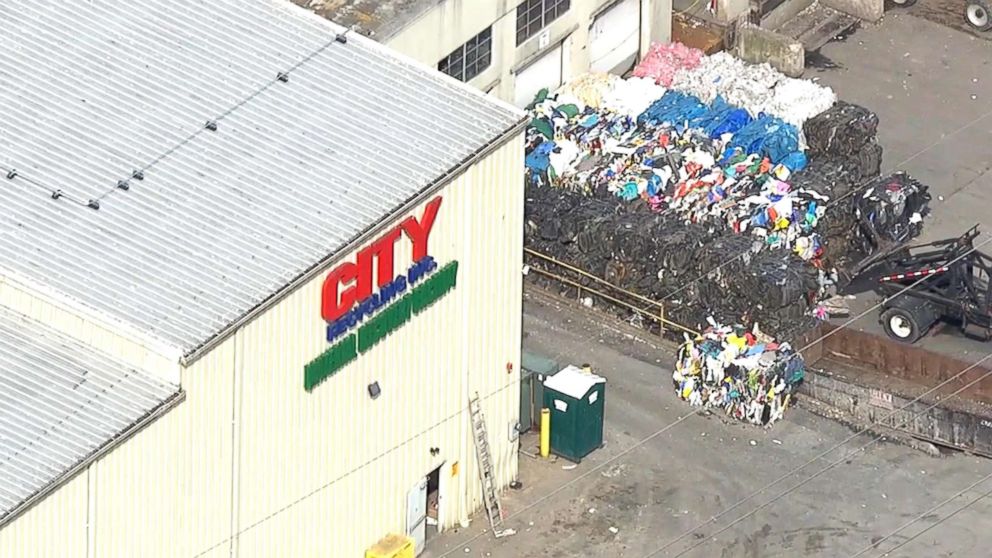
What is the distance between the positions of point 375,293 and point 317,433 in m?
2.19

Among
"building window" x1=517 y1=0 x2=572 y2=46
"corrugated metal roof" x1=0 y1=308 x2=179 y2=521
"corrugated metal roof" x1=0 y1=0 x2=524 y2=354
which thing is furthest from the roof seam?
"building window" x1=517 y1=0 x2=572 y2=46

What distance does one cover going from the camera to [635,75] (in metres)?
57.9

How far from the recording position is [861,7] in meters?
62.6

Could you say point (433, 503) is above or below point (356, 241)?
below

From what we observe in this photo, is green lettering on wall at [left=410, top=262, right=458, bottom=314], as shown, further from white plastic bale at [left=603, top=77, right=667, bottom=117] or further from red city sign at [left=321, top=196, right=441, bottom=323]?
white plastic bale at [left=603, top=77, right=667, bottom=117]

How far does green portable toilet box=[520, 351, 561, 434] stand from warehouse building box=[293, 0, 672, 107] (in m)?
6.65

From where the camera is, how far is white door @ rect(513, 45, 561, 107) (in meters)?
56.1

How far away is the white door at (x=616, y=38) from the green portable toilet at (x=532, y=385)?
10968mm

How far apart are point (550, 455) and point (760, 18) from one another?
16164 millimetres

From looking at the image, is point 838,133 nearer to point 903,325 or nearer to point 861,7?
point 903,325

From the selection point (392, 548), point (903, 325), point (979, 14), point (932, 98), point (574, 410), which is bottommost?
point (392, 548)

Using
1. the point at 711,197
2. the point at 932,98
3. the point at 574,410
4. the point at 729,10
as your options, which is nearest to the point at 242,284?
the point at 574,410

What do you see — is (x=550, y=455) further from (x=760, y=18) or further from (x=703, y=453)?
(x=760, y=18)

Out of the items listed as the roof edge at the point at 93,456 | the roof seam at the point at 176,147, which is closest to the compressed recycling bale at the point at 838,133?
the roof seam at the point at 176,147
